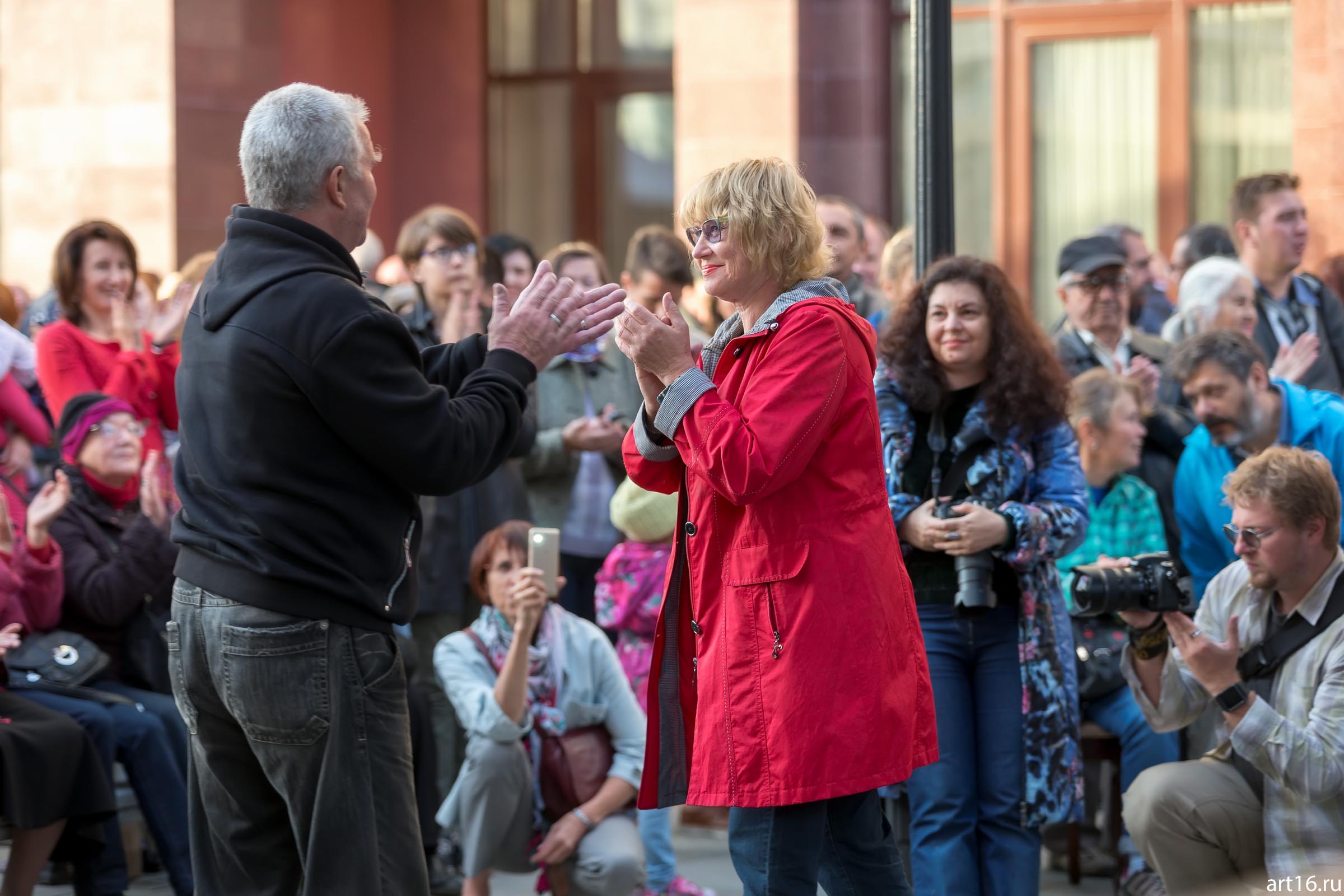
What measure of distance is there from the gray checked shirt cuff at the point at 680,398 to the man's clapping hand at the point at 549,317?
Answer: 1.04 ft

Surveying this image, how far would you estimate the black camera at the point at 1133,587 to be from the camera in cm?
436

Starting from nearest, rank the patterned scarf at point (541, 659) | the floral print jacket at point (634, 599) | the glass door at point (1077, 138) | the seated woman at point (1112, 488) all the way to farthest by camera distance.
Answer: the patterned scarf at point (541, 659), the seated woman at point (1112, 488), the floral print jacket at point (634, 599), the glass door at point (1077, 138)

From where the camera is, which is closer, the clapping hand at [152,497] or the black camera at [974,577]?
the black camera at [974,577]

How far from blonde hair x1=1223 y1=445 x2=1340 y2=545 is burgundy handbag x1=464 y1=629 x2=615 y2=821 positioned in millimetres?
2124

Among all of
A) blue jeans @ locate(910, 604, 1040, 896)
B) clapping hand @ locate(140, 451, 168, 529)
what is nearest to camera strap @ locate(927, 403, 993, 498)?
blue jeans @ locate(910, 604, 1040, 896)

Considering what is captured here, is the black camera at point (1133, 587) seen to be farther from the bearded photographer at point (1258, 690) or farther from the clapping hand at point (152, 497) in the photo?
the clapping hand at point (152, 497)

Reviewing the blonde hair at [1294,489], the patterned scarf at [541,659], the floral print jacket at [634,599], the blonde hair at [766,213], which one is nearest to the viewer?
the blonde hair at [766,213]

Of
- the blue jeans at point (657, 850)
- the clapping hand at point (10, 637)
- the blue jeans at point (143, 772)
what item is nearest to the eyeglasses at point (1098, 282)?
the blue jeans at point (657, 850)

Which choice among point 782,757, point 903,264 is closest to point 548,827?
point 782,757

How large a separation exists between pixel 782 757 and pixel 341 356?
1218 millimetres

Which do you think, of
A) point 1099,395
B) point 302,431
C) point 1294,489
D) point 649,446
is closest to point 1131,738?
point 1099,395

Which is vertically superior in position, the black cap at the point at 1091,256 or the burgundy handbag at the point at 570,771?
the black cap at the point at 1091,256

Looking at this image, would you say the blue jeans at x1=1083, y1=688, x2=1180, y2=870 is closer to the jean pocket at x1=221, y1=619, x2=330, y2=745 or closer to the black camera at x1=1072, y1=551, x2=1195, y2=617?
the black camera at x1=1072, y1=551, x2=1195, y2=617

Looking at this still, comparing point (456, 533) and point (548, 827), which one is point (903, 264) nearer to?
point (456, 533)
